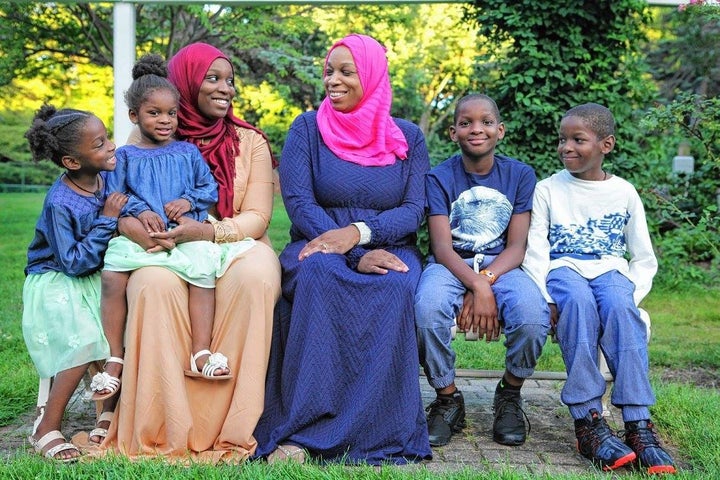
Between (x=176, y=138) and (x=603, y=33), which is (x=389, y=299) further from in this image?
(x=603, y=33)

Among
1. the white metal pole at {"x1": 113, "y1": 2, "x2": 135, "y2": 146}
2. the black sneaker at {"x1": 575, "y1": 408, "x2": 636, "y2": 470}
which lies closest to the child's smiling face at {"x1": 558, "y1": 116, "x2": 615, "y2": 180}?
the black sneaker at {"x1": 575, "y1": 408, "x2": 636, "y2": 470}

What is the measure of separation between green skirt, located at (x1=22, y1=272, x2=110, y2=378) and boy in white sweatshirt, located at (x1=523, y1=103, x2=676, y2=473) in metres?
1.97

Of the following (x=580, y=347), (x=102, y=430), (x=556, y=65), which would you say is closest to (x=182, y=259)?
(x=102, y=430)

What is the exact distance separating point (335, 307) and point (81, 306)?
42.7 inches

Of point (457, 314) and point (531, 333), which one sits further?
point (457, 314)

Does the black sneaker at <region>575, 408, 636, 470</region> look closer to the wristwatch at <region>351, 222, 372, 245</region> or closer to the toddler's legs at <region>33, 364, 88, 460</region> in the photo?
the wristwatch at <region>351, 222, 372, 245</region>

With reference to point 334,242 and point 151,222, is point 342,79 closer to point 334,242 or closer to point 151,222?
point 334,242

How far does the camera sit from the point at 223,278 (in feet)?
11.0

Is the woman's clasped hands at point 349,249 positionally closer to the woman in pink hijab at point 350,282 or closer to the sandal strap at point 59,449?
the woman in pink hijab at point 350,282

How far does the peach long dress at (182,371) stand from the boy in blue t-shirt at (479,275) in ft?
2.39

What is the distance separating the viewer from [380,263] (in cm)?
343

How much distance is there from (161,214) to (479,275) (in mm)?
1455

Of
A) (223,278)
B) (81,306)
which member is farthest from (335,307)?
(81,306)

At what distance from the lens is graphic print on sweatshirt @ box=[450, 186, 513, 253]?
3752 mm
